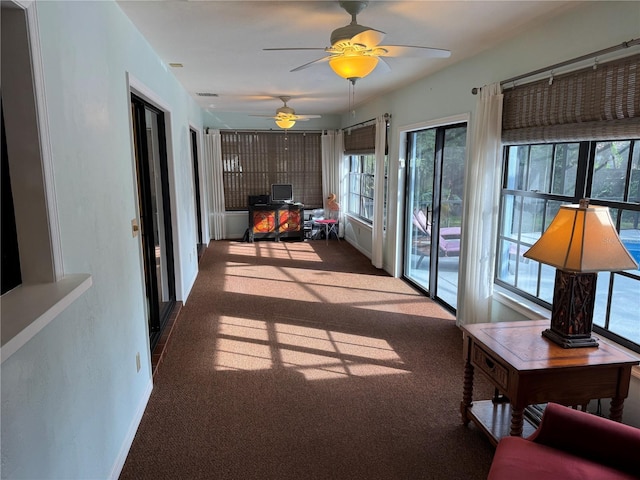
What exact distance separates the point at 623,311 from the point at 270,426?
2.19 m

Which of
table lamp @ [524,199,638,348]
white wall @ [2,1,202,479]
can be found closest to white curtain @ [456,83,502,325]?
table lamp @ [524,199,638,348]

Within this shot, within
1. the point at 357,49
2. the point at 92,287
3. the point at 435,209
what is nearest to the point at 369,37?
the point at 357,49

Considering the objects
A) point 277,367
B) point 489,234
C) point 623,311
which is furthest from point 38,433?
point 489,234

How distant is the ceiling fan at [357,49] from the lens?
2.22m

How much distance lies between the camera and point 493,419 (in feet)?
7.91

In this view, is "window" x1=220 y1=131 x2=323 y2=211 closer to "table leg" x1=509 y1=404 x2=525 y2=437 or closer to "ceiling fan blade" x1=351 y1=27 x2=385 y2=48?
"ceiling fan blade" x1=351 y1=27 x2=385 y2=48

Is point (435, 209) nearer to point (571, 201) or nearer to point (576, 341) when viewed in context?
point (571, 201)

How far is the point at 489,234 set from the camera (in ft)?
11.2

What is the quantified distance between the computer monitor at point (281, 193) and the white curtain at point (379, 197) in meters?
2.57

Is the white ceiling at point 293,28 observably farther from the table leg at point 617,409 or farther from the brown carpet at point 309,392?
the brown carpet at point 309,392

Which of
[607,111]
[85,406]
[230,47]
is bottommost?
[85,406]

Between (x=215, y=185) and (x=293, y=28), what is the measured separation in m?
5.77

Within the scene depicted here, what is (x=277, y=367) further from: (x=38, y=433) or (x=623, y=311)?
(x=623, y=311)

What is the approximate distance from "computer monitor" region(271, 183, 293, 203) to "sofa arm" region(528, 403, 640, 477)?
6876mm
